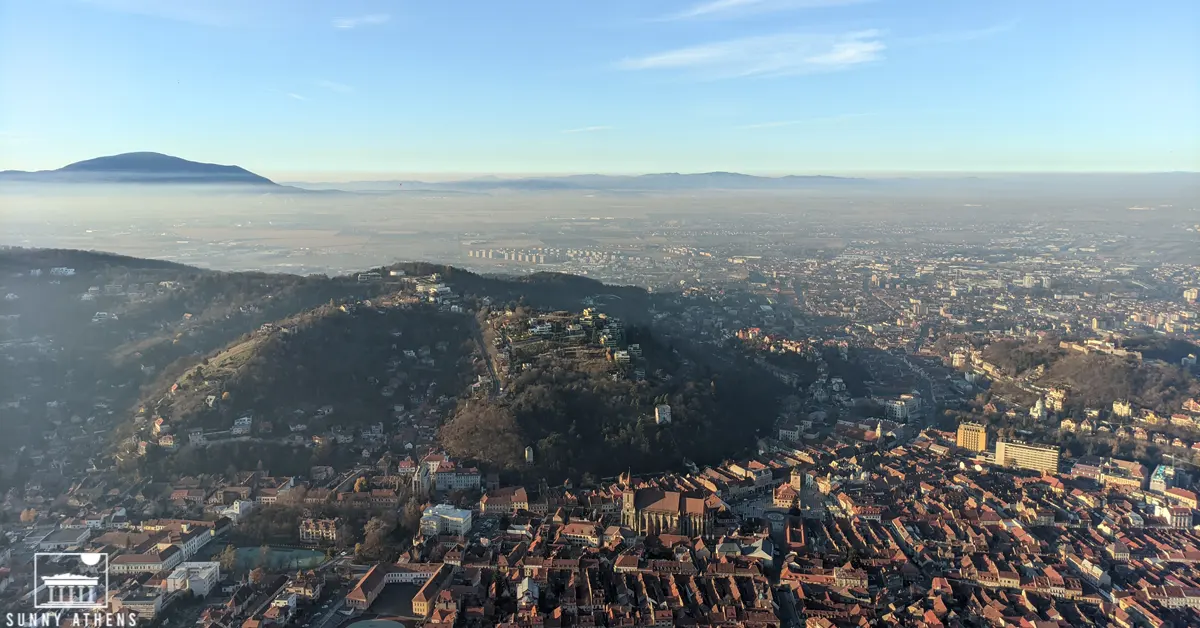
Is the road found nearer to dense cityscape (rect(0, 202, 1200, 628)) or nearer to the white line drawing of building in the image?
dense cityscape (rect(0, 202, 1200, 628))

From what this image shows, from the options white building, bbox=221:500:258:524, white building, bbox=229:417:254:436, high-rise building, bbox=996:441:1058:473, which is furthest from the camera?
high-rise building, bbox=996:441:1058:473

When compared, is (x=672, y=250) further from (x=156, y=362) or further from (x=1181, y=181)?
(x=1181, y=181)

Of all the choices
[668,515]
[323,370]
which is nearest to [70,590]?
[323,370]

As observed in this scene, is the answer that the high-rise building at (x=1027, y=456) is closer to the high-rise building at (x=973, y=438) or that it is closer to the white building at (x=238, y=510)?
the high-rise building at (x=973, y=438)

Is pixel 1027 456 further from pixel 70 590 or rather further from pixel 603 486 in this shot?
pixel 70 590

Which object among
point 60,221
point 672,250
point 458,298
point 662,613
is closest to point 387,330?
point 458,298

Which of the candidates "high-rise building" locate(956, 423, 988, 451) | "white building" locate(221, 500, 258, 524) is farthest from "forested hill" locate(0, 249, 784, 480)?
"high-rise building" locate(956, 423, 988, 451)
